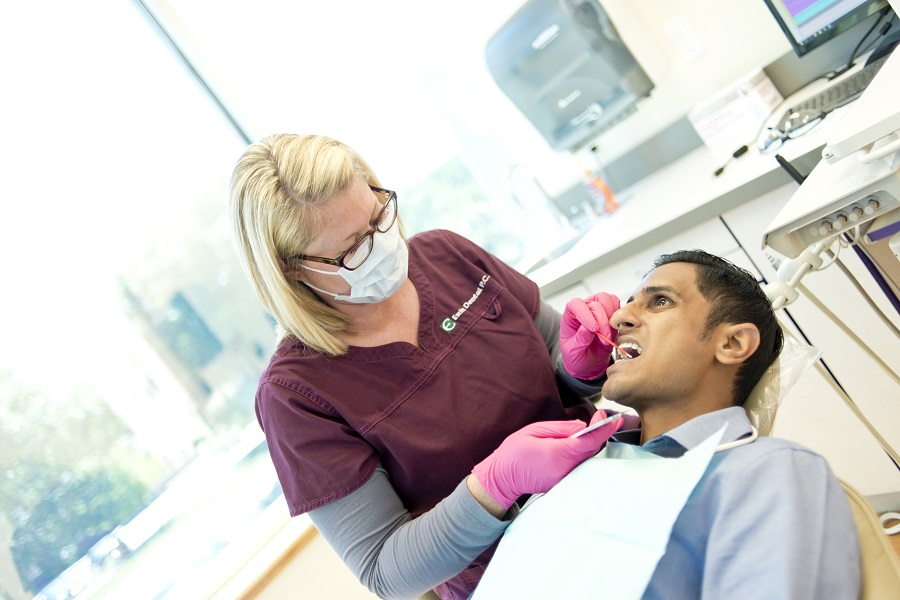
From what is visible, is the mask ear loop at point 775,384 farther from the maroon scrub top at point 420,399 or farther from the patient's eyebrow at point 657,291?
the maroon scrub top at point 420,399

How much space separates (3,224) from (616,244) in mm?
1760

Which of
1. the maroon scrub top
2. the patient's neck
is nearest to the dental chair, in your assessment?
the patient's neck

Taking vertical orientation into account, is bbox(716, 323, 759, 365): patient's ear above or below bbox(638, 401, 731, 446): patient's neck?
above

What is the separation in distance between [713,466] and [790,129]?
1160mm

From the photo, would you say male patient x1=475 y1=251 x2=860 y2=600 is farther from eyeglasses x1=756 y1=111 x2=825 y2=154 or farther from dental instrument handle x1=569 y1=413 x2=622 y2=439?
eyeglasses x1=756 y1=111 x2=825 y2=154

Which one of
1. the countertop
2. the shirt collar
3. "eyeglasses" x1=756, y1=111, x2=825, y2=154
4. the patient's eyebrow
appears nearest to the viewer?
the shirt collar

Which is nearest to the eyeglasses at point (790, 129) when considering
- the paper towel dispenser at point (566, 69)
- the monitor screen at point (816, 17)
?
the monitor screen at point (816, 17)

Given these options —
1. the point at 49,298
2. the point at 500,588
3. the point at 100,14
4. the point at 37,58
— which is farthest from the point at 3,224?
the point at 500,588

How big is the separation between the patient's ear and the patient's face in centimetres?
2

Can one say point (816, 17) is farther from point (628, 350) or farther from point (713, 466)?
point (713, 466)

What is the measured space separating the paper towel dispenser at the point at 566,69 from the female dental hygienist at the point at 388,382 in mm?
1222

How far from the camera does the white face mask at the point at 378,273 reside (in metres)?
1.16

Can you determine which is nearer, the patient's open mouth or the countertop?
the patient's open mouth

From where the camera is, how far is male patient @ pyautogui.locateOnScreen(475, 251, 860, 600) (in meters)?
0.67
